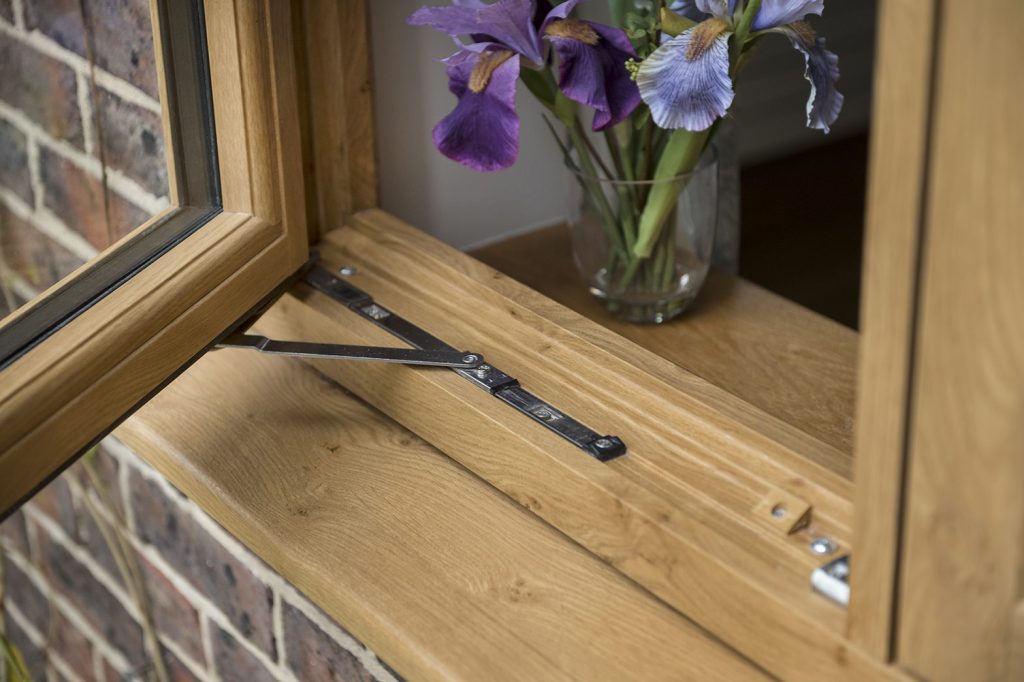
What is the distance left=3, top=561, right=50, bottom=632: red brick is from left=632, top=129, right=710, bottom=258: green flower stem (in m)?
0.96

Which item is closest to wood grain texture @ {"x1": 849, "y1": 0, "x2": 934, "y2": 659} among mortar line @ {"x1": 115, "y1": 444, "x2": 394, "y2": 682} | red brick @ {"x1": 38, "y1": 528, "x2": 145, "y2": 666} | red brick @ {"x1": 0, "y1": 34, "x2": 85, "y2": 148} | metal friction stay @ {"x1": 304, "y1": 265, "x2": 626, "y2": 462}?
metal friction stay @ {"x1": 304, "y1": 265, "x2": 626, "y2": 462}

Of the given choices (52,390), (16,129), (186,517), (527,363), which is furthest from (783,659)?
(16,129)

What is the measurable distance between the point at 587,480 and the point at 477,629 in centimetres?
12

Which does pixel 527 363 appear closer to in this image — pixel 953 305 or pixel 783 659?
pixel 783 659

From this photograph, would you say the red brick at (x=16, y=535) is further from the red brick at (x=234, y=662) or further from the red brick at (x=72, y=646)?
the red brick at (x=234, y=662)

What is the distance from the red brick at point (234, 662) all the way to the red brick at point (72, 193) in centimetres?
39

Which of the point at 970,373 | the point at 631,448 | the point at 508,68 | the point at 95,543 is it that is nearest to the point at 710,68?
→ the point at 508,68

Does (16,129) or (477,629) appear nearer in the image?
(477,629)

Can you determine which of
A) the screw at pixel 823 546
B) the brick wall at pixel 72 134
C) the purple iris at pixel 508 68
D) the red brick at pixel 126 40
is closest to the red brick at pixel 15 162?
the brick wall at pixel 72 134

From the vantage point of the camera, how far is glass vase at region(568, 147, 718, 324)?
112 cm

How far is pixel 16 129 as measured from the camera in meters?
1.06

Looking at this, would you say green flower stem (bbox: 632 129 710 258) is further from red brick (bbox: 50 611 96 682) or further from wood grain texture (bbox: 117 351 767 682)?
red brick (bbox: 50 611 96 682)

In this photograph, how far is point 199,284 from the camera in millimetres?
946

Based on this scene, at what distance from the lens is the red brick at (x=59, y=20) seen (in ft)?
3.24
